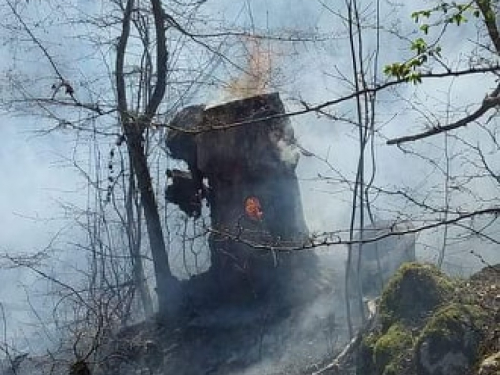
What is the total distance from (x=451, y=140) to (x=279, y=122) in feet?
10.4

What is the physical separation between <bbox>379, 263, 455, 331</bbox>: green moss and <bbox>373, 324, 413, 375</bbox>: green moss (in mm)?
166

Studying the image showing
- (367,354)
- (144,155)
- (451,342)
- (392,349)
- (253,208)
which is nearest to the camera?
(451,342)

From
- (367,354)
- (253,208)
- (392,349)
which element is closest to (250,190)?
(253,208)

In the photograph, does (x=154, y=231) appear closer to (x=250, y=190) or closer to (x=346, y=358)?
(x=250, y=190)

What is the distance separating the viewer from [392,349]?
245 inches

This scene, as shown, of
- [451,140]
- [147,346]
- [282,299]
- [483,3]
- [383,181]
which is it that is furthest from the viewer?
[383,181]

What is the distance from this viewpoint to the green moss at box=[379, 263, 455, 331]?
21.4 feet

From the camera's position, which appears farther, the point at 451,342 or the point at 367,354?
the point at 367,354

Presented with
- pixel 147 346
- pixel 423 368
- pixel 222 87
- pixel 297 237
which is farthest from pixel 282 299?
pixel 423 368

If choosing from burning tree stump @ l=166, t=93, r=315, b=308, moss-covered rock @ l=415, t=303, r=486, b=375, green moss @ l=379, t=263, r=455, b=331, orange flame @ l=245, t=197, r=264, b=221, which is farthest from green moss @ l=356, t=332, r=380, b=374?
orange flame @ l=245, t=197, r=264, b=221

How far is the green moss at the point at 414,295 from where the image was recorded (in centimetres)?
652

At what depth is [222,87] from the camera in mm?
10797

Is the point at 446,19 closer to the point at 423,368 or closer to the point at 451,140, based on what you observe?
the point at 423,368

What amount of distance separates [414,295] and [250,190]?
3.58 meters
